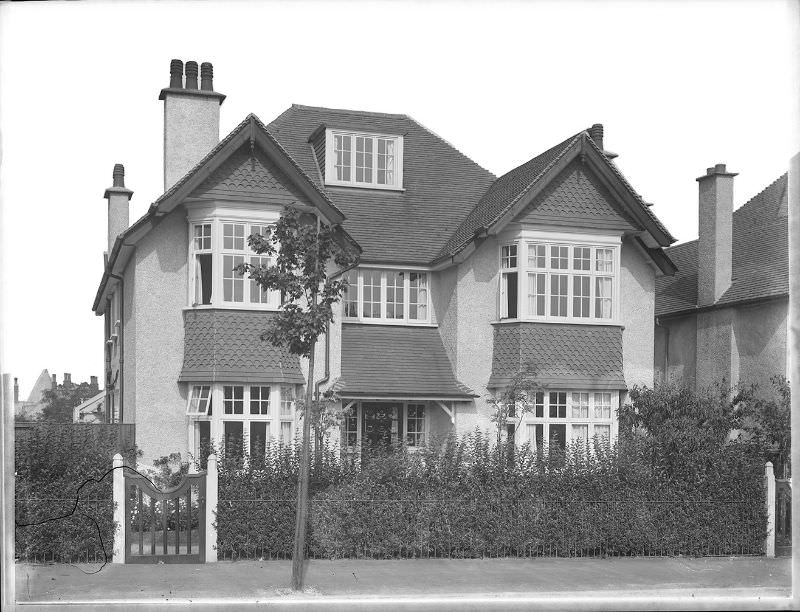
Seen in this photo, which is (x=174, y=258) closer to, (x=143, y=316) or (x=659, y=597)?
(x=143, y=316)

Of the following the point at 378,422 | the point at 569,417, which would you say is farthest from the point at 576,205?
the point at 378,422

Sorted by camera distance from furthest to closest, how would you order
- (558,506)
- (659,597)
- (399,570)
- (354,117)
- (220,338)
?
1. (354,117)
2. (220,338)
3. (558,506)
4. (399,570)
5. (659,597)

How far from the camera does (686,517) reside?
1955cm

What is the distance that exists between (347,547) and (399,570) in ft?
4.37

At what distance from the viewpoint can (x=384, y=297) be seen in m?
26.7

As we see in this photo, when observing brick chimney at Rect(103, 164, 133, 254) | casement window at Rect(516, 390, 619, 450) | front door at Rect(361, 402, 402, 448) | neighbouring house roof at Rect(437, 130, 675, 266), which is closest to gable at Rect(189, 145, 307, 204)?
neighbouring house roof at Rect(437, 130, 675, 266)

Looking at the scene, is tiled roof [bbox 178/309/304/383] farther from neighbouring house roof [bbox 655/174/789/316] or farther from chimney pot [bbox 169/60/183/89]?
neighbouring house roof [bbox 655/174/789/316]

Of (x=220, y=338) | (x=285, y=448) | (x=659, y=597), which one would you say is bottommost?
(x=659, y=597)

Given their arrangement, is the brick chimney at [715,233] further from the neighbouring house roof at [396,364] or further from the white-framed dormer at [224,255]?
the white-framed dormer at [224,255]

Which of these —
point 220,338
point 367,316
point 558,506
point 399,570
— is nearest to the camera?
point 399,570

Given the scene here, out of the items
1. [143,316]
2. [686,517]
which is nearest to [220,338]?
[143,316]

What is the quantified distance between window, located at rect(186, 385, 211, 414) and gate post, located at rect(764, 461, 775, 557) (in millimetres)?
12123

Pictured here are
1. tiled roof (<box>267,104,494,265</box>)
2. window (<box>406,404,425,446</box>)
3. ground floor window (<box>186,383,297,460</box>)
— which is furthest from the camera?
tiled roof (<box>267,104,494,265</box>)

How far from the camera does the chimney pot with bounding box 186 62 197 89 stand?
2472 cm
